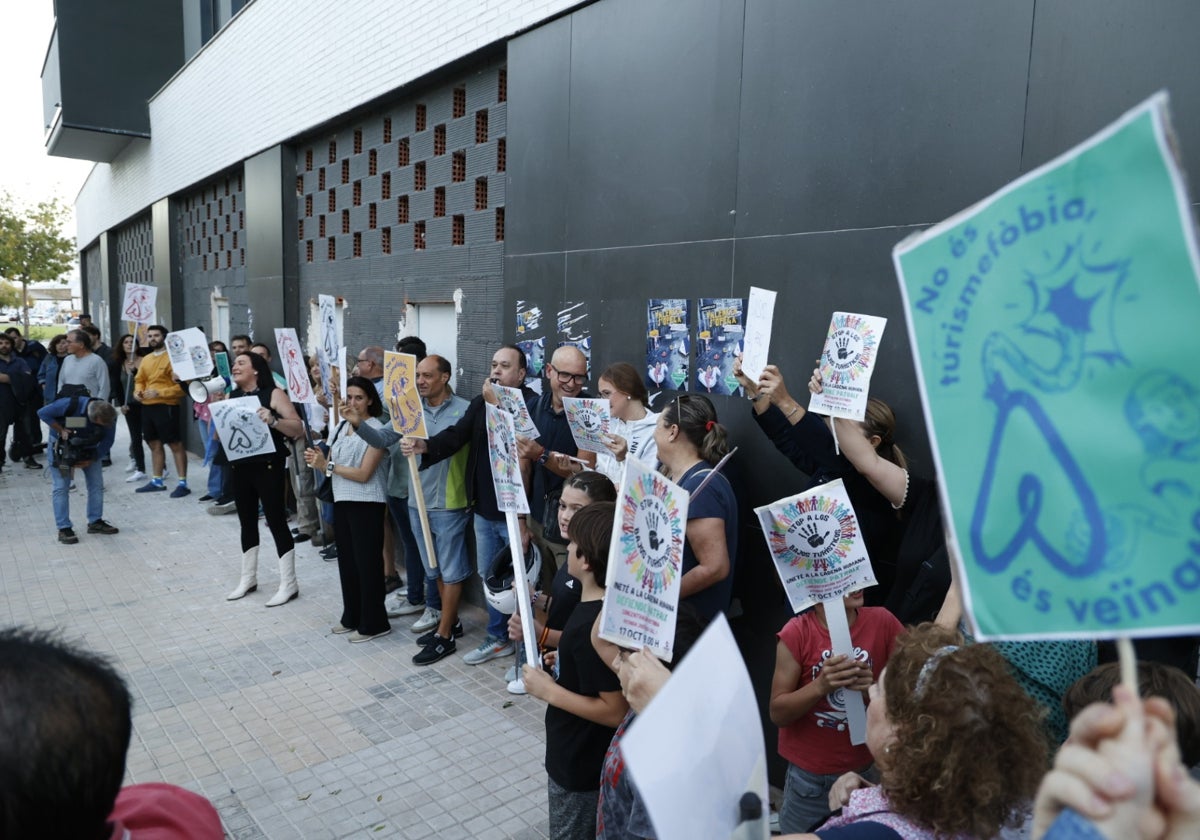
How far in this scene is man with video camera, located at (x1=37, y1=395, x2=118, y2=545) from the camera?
8.42 metres

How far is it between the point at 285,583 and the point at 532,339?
9.84 ft

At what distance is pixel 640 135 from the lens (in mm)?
5113

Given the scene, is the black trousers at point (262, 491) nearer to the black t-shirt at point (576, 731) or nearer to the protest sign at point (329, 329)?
the protest sign at point (329, 329)

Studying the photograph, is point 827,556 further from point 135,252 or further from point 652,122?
point 135,252

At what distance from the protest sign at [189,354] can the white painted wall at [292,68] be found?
2.90m

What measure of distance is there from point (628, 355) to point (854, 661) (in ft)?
9.96

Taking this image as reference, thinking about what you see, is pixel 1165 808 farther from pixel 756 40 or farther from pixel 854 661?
pixel 756 40

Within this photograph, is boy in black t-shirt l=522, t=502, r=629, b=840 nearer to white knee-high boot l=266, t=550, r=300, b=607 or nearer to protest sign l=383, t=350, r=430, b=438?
protest sign l=383, t=350, r=430, b=438

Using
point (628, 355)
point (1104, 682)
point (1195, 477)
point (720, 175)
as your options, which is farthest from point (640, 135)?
point (1195, 477)

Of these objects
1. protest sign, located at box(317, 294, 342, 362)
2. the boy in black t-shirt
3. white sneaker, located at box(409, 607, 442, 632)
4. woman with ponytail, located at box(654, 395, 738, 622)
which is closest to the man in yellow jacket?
protest sign, located at box(317, 294, 342, 362)

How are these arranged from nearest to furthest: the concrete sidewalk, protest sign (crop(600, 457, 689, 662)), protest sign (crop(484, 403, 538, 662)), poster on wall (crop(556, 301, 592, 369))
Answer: protest sign (crop(600, 457, 689, 662)), the concrete sidewalk, protest sign (crop(484, 403, 538, 662)), poster on wall (crop(556, 301, 592, 369))

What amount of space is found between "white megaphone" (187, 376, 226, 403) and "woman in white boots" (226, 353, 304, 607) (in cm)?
180

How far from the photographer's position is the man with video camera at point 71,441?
8422mm

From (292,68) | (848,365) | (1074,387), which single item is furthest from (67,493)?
(1074,387)
